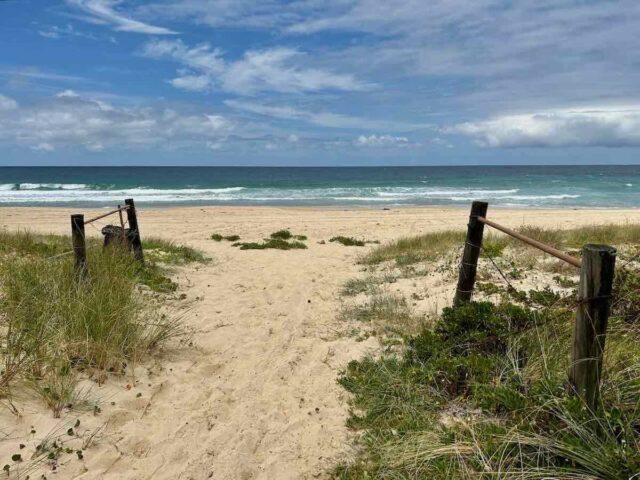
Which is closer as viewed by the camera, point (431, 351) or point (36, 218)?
point (431, 351)

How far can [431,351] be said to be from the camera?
4.71m

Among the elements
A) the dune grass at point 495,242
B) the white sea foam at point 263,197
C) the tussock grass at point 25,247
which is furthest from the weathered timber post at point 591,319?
the white sea foam at point 263,197

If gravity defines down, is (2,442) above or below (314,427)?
above

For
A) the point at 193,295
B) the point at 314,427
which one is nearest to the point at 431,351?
the point at 314,427

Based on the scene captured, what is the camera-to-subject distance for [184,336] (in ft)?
19.5

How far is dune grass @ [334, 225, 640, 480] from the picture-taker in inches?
114

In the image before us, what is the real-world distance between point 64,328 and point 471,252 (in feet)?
14.0

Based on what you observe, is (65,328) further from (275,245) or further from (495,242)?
(275,245)

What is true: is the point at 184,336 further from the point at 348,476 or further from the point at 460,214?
the point at 460,214

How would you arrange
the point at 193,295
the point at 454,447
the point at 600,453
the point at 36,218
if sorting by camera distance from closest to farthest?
the point at 600,453, the point at 454,447, the point at 193,295, the point at 36,218

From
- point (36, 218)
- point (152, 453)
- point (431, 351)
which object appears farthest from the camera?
point (36, 218)

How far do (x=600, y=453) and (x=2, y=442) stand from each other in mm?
3835

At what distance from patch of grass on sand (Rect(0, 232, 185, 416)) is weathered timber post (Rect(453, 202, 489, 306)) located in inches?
133

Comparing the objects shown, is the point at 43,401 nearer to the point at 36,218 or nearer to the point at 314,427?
the point at 314,427
